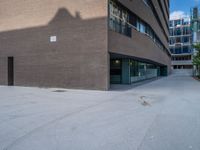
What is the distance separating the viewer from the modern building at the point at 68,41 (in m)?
13.0

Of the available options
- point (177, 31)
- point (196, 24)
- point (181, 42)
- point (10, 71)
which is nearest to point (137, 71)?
point (10, 71)

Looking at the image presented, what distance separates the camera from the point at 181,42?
68625 millimetres

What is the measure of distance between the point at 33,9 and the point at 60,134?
45.6ft

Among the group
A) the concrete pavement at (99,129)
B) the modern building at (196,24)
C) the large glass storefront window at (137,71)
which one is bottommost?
the concrete pavement at (99,129)

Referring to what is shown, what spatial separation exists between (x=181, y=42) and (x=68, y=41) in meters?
64.8

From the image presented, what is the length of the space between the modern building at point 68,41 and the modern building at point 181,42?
5575 centimetres

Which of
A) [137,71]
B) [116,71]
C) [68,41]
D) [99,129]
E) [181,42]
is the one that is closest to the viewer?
[99,129]

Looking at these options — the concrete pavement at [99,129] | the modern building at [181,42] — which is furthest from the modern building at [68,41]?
the modern building at [181,42]

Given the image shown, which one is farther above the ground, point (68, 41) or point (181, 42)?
point (181, 42)

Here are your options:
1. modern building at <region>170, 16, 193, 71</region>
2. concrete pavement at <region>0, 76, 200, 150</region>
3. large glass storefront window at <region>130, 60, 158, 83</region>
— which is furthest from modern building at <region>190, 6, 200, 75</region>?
concrete pavement at <region>0, 76, 200, 150</region>

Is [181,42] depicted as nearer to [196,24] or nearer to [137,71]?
[196,24]

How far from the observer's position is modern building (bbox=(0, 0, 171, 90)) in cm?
1297

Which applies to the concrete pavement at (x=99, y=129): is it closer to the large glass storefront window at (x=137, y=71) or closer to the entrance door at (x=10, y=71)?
the entrance door at (x=10, y=71)

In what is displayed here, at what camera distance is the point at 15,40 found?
16609 mm
